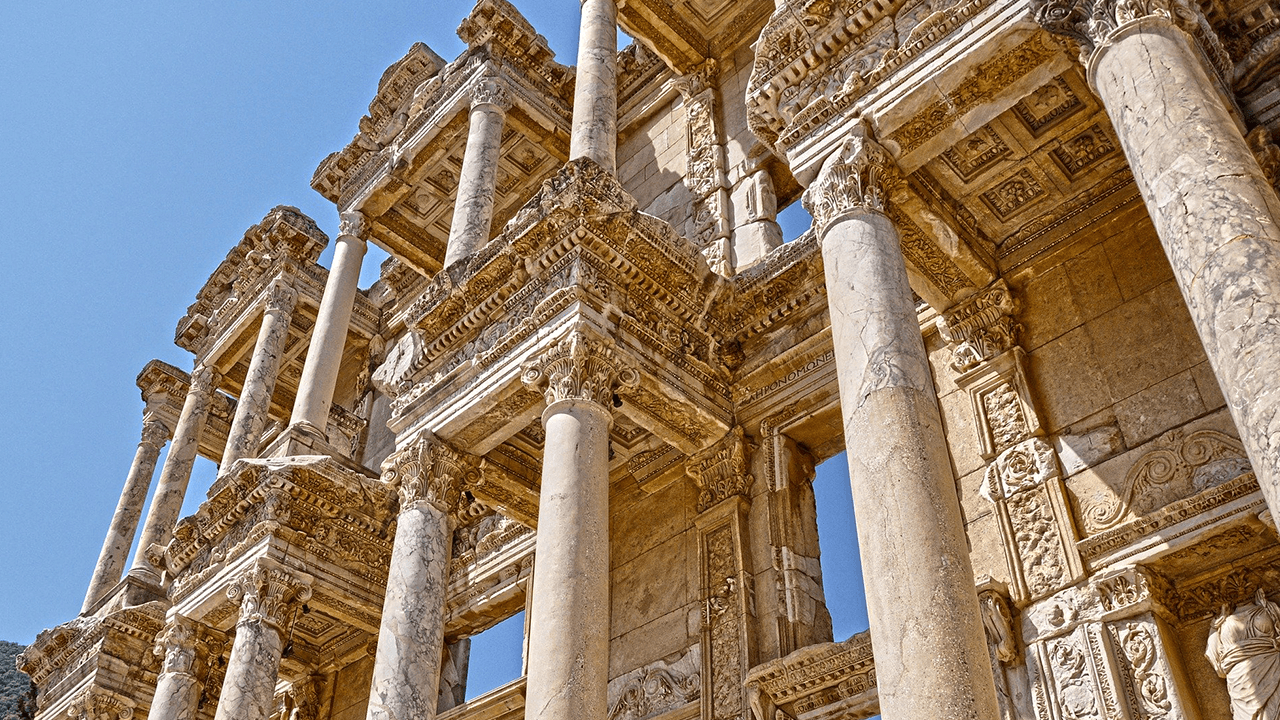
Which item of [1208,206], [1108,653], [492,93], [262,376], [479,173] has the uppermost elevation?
[492,93]

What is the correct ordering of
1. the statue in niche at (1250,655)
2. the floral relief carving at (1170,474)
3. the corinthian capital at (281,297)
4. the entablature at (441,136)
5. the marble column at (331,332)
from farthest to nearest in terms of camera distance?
the corinthian capital at (281,297), the entablature at (441,136), the marble column at (331,332), the floral relief carving at (1170,474), the statue in niche at (1250,655)

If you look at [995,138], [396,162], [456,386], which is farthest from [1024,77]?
[396,162]

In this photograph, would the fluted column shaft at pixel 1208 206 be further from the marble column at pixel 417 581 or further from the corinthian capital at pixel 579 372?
the marble column at pixel 417 581

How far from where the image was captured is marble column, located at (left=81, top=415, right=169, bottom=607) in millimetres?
20972

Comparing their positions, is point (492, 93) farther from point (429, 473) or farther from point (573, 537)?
point (573, 537)

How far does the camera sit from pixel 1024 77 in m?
8.94

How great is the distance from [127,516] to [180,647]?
8142mm

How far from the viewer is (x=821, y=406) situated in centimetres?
1205

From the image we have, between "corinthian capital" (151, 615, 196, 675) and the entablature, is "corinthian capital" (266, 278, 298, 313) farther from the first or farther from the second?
"corinthian capital" (151, 615, 196, 675)

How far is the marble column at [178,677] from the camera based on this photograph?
14.9 meters

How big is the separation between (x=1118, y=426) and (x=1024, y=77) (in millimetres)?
3154

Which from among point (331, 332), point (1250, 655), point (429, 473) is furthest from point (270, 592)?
point (1250, 655)

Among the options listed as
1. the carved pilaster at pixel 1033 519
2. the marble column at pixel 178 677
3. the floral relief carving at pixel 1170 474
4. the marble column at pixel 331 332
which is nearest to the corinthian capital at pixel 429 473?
the marble column at pixel 331 332

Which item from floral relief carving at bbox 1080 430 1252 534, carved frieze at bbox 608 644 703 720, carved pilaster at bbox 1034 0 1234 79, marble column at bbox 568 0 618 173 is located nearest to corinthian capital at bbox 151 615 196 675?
carved frieze at bbox 608 644 703 720
